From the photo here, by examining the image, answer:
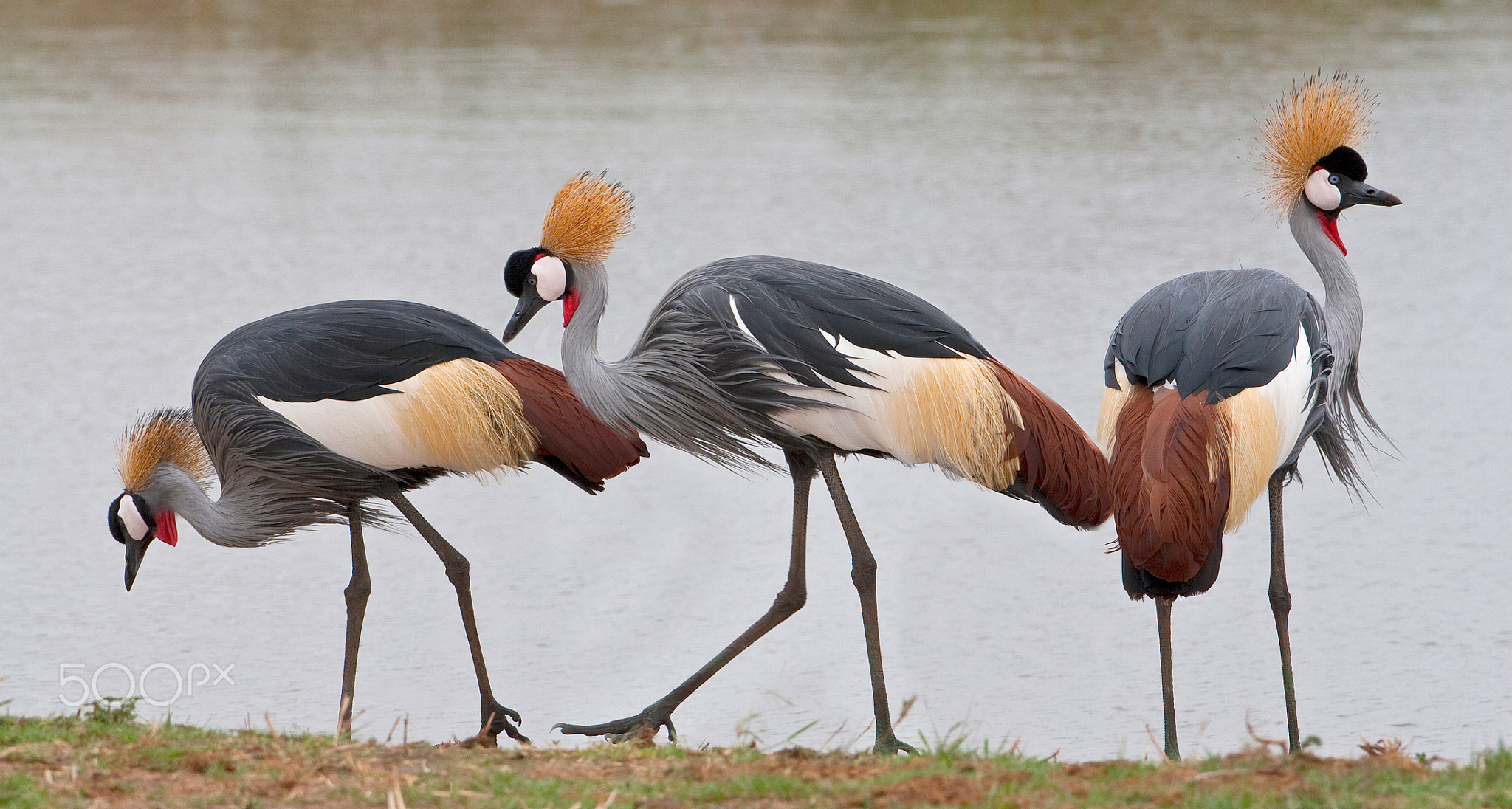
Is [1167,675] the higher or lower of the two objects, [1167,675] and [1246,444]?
the lower

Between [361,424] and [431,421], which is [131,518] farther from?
[431,421]

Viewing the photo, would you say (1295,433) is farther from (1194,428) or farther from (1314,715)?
(1314,715)

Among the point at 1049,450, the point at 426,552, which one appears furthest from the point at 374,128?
the point at 1049,450

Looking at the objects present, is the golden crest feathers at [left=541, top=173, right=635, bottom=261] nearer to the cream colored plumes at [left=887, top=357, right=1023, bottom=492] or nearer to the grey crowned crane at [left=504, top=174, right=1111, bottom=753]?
the grey crowned crane at [left=504, top=174, right=1111, bottom=753]

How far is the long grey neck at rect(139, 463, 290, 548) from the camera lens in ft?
15.4

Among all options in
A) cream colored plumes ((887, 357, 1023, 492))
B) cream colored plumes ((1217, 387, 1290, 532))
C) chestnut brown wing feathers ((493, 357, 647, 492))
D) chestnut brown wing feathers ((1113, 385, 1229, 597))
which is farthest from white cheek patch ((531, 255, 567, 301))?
cream colored plumes ((1217, 387, 1290, 532))

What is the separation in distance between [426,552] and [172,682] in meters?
1.23

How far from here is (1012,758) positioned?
12.1 feet

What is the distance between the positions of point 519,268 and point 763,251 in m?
4.68

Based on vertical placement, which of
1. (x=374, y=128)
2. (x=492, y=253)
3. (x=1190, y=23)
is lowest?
(x=492, y=253)

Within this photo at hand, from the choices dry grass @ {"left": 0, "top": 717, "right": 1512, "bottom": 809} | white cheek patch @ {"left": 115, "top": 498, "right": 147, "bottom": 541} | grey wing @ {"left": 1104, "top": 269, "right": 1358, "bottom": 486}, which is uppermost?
grey wing @ {"left": 1104, "top": 269, "right": 1358, "bottom": 486}

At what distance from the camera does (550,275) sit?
449 cm

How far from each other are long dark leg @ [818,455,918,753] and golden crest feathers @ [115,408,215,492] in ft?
5.58

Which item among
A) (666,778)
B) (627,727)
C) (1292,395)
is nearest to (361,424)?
(627,727)
